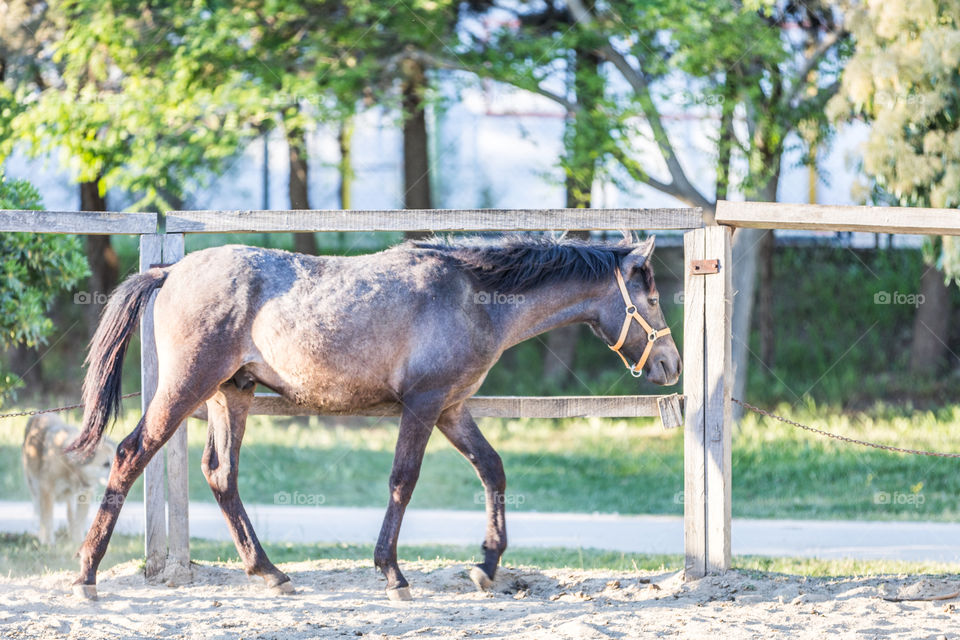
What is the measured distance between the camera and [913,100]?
8547mm

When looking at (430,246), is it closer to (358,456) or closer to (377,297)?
(377,297)

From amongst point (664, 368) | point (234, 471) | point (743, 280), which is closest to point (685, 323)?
point (664, 368)

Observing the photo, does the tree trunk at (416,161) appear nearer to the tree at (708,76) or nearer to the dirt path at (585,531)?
the tree at (708,76)

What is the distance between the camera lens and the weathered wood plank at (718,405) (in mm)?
5395

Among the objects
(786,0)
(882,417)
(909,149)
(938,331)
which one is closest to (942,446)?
(882,417)

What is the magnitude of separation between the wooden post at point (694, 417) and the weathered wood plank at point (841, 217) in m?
0.25

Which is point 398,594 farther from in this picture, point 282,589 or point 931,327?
Answer: point 931,327

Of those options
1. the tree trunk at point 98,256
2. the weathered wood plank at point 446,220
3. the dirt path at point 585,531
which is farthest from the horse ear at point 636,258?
the tree trunk at point 98,256

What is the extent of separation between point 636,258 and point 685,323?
0.47 meters

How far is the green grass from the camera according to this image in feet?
29.9

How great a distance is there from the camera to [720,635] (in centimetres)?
431

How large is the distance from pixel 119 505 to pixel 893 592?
153 inches

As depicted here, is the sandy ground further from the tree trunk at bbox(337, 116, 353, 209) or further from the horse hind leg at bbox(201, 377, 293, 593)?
the tree trunk at bbox(337, 116, 353, 209)

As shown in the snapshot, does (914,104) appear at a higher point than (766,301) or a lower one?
higher
